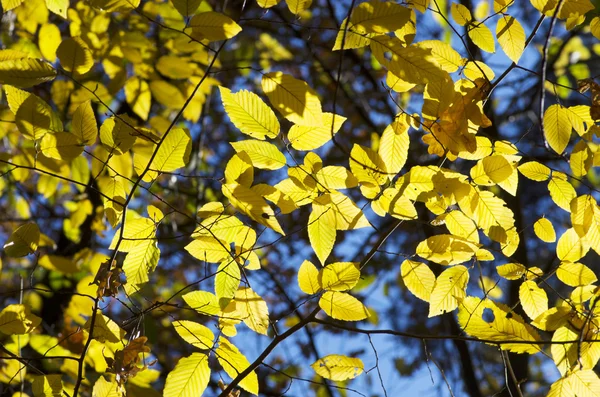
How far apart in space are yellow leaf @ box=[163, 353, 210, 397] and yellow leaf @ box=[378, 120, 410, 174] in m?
0.61

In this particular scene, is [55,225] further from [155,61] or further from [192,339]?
[192,339]

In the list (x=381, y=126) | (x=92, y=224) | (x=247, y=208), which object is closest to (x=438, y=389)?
(x=381, y=126)

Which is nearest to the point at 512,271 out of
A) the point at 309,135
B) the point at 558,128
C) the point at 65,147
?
the point at 558,128

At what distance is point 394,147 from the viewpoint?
1236 millimetres

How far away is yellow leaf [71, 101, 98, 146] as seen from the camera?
1231 mm

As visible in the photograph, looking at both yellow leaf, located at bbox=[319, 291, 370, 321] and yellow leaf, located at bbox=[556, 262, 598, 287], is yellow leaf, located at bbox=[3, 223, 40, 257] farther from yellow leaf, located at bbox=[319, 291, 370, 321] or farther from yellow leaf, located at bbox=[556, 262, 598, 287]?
yellow leaf, located at bbox=[556, 262, 598, 287]

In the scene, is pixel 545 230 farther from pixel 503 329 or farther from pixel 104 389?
pixel 104 389

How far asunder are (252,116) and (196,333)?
513 millimetres

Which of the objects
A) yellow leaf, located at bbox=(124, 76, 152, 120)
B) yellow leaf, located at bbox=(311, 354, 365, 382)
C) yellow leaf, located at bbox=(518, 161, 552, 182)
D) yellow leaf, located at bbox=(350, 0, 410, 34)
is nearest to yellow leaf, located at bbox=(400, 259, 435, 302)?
yellow leaf, located at bbox=(311, 354, 365, 382)

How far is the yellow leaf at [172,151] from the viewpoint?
1.23 metres

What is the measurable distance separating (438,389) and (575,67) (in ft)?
7.36

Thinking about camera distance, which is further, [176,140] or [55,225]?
[55,225]

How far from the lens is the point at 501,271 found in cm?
134

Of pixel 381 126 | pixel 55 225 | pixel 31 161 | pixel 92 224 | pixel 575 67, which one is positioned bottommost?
pixel 55 225
